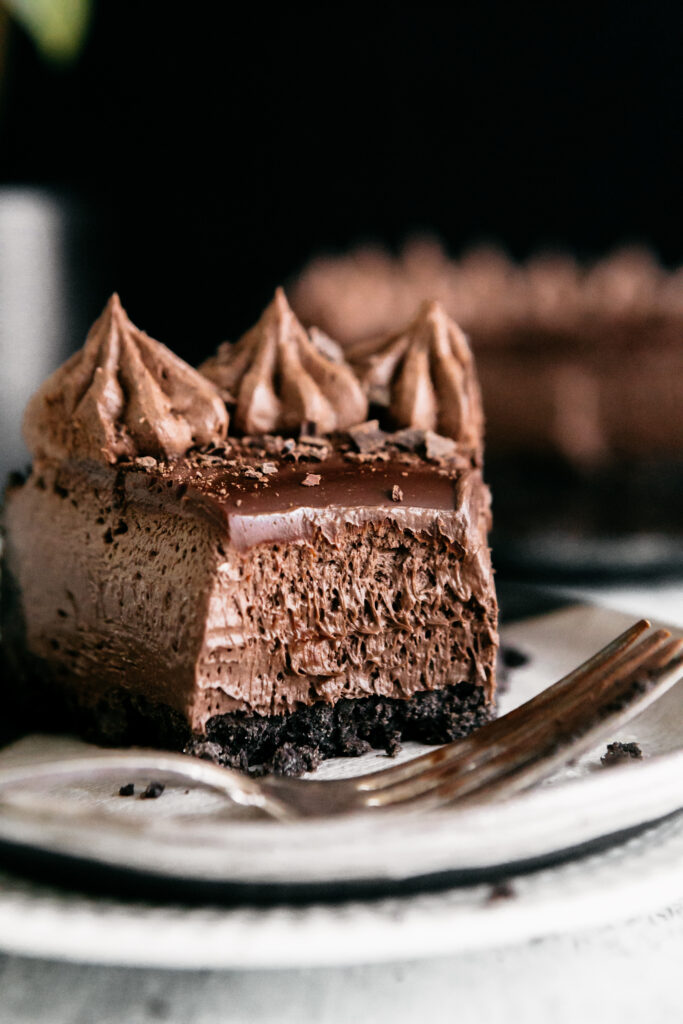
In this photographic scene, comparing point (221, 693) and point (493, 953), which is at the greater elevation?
point (221, 693)

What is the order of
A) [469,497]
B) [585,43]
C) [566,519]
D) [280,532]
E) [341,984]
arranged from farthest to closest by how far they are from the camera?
[585,43], [566,519], [469,497], [280,532], [341,984]

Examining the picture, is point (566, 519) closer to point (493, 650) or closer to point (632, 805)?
point (493, 650)

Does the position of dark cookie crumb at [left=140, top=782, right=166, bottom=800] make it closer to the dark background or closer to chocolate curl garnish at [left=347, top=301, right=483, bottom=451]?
chocolate curl garnish at [left=347, top=301, right=483, bottom=451]

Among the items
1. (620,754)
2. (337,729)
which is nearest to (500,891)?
(620,754)

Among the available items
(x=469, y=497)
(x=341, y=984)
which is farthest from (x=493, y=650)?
(x=341, y=984)

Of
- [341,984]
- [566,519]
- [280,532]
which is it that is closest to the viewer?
[341,984]

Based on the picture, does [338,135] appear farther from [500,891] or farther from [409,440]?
[500,891]
